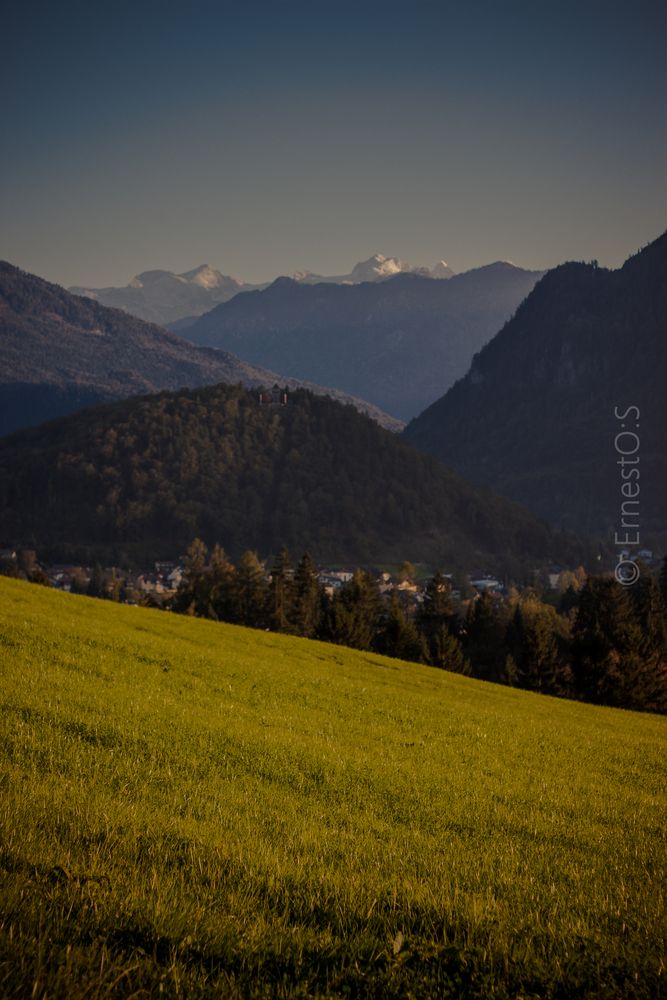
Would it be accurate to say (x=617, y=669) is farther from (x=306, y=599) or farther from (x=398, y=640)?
(x=306, y=599)

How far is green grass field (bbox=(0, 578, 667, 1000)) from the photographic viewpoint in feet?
17.5

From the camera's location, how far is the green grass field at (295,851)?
533 cm

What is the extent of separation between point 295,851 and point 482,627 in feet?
351

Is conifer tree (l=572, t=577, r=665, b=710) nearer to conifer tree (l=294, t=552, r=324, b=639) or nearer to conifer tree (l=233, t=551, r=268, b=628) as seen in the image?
conifer tree (l=294, t=552, r=324, b=639)

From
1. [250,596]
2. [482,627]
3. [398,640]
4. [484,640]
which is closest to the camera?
[398,640]

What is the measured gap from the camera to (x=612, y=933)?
22.3ft

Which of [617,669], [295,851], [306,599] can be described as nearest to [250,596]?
[306,599]

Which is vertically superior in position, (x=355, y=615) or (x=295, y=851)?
(x=295, y=851)

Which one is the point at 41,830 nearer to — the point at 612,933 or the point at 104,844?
the point at 104,844

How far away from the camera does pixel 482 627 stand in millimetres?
110438

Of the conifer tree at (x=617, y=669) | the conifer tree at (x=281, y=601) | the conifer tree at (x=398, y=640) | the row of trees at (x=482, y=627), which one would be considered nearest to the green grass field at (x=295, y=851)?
the conifer tree at (x=617, y=669)

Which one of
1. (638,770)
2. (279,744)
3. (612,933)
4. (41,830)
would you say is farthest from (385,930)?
(638,770)

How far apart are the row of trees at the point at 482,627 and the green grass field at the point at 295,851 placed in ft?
177

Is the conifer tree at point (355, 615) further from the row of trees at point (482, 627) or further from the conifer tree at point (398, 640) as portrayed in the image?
the conifer tree at point (398, 640)
